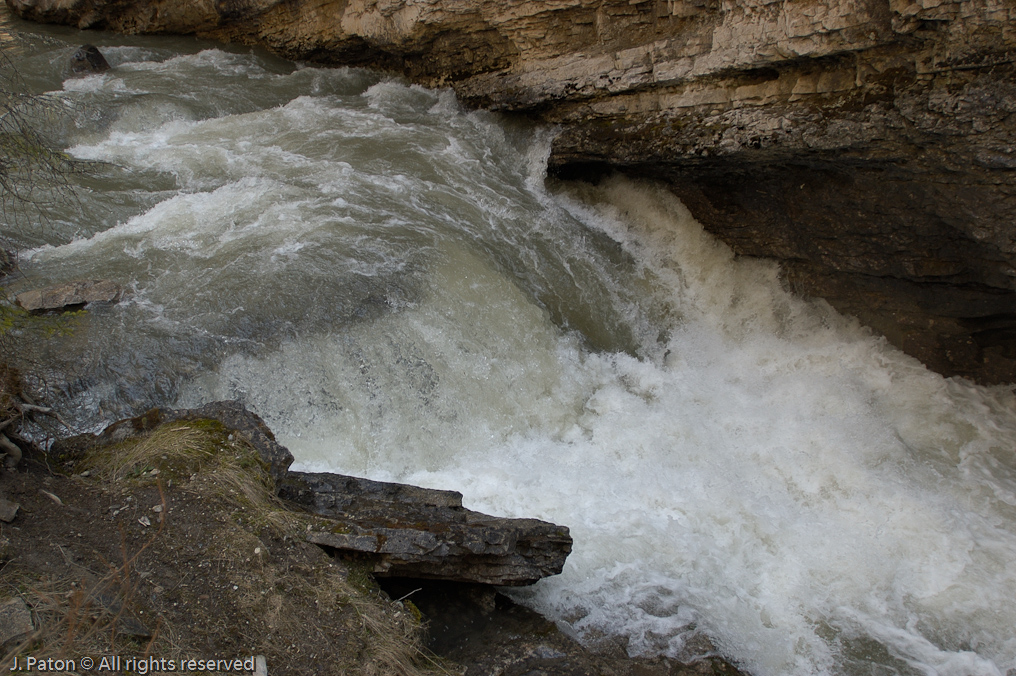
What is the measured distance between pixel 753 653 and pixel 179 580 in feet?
12.0

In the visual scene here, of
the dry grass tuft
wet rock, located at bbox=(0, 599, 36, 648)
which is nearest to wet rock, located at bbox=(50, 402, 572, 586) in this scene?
the dry grass tuft

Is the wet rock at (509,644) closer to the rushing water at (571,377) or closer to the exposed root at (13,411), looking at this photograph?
the rushing water at (571,377)

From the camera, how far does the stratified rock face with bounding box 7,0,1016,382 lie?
5492mm

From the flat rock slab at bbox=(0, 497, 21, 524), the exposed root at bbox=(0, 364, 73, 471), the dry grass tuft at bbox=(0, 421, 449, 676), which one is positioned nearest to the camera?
the dry grass tuft at bbox=(0, 421, 449, 676)

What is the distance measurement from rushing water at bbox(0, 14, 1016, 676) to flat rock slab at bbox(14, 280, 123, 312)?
15cm

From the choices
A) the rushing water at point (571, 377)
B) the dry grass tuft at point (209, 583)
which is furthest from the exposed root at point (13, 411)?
the rushing water at point (571, 377)

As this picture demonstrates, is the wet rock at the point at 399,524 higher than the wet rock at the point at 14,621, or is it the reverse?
the wet rock at the point at 399,524

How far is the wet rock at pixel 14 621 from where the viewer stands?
2.91m

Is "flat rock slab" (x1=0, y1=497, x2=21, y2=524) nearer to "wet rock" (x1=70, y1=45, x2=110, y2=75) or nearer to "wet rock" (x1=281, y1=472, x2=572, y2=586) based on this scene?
"wet rock" (x1=281, y1=472, x2=572, y2=586)

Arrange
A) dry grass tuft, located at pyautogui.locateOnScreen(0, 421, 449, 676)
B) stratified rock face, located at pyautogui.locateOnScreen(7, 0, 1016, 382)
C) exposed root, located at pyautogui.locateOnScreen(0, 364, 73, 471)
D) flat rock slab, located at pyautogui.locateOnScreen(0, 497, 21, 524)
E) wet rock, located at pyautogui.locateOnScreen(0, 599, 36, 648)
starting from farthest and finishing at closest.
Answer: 1. stratified rock face, located at pyautogui.locateOnScreen(7, 0, 1016, 382)
2. exposed root, located at pyautogui.locateOnScreen(0, 364, 73, 471)
3. flat rock slab, located at pyautogui.locateOnScreen(0, 497, 21, 524)
4. dry grass tuft, located at pyautogui.locateOnScreen(0, 421, 449, 676)
5. wet rock, located at pyautogui.locateOnScreen(0, 599, 36, 648)

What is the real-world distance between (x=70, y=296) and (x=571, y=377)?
14.9 ft

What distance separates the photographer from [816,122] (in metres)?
6.25

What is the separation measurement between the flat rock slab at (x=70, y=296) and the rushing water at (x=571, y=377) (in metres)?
0.15

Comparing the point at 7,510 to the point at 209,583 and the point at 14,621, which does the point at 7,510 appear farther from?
the point at 209,583
